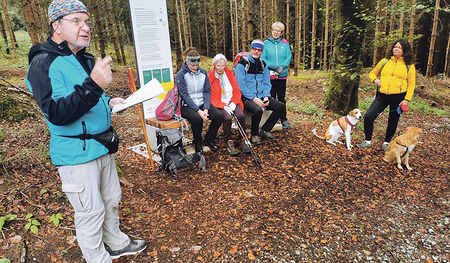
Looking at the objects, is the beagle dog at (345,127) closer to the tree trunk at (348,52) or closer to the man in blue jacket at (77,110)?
the tree trunk at (348,52)

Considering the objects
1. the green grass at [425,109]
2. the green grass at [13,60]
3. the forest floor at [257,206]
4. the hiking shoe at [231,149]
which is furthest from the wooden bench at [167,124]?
the green grass at [13,60]

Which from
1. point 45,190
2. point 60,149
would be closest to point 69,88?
point 60,149

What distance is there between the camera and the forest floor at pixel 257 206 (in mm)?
2809

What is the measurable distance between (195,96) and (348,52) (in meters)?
4.44

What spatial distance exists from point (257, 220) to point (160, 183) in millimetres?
1700

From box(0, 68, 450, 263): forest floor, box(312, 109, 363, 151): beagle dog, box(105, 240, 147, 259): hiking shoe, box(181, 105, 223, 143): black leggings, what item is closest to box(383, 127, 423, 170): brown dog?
box(0, 68, 450, 263): forest floor

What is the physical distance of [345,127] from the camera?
540 cm

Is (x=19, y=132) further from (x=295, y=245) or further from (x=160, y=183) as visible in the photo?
(x=295, y=245)

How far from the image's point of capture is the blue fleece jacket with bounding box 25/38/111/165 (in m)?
1.78

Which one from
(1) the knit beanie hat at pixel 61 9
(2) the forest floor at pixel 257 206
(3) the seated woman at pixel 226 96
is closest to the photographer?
(1) the knit beanie hat at pixel 61 9

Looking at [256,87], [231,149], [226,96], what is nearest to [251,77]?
[256,87]

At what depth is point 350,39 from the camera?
669 cm

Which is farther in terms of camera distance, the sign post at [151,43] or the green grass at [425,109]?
the green grass at [425,109]

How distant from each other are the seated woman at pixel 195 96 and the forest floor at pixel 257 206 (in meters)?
0.66
